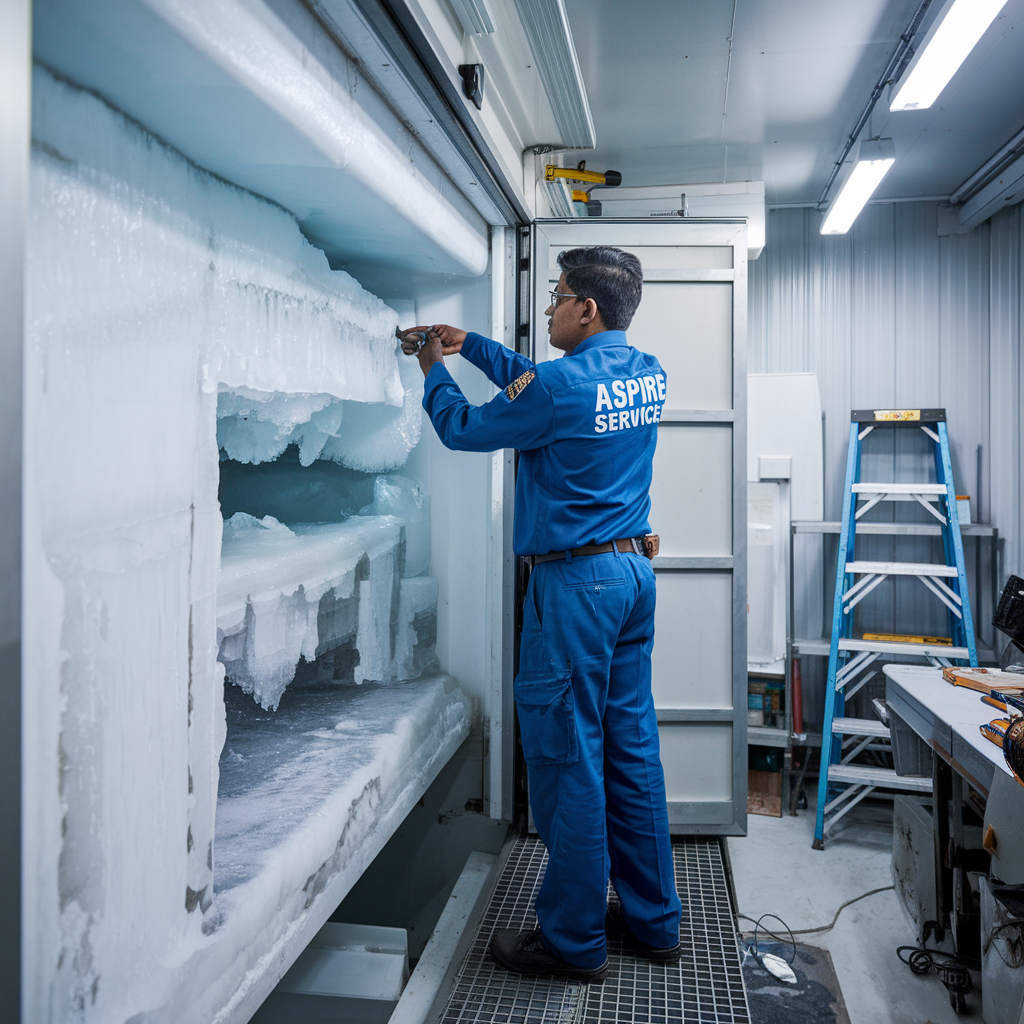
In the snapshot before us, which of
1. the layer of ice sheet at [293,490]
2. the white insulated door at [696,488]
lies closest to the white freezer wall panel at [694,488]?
the white insulated door at [696,488]

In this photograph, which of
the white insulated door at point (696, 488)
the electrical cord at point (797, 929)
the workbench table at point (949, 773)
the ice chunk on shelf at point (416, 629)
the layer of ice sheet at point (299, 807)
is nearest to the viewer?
the layer of ice sheet at point (299, 807)

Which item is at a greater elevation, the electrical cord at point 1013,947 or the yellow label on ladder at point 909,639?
the yellow label on ladder at point 909,639

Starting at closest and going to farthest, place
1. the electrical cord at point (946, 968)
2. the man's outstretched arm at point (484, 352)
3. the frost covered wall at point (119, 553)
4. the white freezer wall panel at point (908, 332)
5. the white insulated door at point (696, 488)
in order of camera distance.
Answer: the frost covered wall at point (119, 553) → the man's outstretched arm at point (484, 352) → the electrical cord at point (946, 968) → the white insulated door at point (696, 488) → the white freezer wall panel at point (908, 332)

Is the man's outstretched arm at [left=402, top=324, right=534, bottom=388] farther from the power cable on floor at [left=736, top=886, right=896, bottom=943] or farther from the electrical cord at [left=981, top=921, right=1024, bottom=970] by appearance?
the power cable on floor at [left=736, top=886, right=896, bottom=943]

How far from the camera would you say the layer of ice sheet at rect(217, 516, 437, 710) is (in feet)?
5.05

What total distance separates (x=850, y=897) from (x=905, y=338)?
2722mm

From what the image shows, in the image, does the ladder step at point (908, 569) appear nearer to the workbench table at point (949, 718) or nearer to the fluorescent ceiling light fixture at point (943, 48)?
the workbench table at point (949, 718)

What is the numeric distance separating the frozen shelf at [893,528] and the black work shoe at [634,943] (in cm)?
226

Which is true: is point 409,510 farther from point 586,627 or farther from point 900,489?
point 900,489

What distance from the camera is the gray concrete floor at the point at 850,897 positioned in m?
2.31

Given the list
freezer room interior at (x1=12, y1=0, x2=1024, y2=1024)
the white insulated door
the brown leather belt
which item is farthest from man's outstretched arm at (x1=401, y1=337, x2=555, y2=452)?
the white insulated door

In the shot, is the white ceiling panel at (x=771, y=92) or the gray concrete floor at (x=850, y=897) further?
the white ceiling panel at (x=771, y=92)

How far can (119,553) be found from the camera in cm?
91

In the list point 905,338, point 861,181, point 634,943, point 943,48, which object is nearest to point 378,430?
point 634,943
